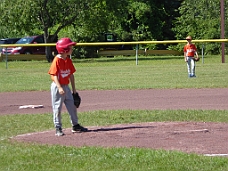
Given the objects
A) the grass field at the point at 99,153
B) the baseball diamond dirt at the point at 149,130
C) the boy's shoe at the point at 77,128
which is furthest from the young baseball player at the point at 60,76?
the grass field at the point at 99,153

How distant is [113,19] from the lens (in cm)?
4394

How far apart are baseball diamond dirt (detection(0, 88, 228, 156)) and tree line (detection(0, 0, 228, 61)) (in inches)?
928

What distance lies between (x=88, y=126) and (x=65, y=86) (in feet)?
4.68

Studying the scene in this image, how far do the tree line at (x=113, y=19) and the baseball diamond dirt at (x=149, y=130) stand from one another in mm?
23564

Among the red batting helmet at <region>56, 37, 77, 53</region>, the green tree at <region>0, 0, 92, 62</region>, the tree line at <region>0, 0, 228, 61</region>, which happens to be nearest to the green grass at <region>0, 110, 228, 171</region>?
the red batting helmet at <region>56, 37, 77, 53</region>

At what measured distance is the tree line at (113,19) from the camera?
132 feet

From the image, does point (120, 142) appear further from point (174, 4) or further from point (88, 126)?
point (174, 4)

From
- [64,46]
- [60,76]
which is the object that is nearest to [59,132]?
[60,76]

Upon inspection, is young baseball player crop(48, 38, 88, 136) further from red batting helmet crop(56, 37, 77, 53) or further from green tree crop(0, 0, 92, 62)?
green tree crop(0, 0, 92, 62)

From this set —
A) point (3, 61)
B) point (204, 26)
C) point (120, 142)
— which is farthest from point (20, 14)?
point (120, 142)

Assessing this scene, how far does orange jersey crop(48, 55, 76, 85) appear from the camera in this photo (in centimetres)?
1031

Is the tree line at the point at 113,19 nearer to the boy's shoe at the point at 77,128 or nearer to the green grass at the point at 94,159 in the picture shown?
the boy's shoe at the point at 77,128

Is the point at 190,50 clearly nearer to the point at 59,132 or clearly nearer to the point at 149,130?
the point at 149,130

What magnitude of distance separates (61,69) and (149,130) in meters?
1.92
